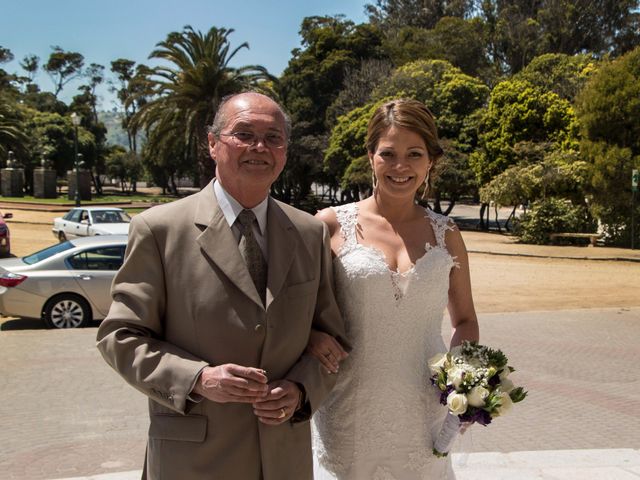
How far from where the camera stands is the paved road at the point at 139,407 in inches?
199

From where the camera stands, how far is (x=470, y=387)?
8.55 ft

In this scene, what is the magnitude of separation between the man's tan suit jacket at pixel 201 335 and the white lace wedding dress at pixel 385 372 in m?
0.66

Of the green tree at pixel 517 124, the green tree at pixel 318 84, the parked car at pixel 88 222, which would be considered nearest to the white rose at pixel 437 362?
the parked car at pixel 88 222

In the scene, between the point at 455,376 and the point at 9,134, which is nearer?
the point at 455,376

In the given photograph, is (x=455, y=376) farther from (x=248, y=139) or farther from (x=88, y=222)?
(x=88, y=222)

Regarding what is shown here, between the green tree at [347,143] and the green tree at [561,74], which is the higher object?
the green tree at [561,74]

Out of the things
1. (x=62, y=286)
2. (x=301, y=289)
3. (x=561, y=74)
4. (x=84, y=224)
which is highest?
(x=561, y=74)

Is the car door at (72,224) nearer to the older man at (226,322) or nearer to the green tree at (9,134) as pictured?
the older man at (226,322)

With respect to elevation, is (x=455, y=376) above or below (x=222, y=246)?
below

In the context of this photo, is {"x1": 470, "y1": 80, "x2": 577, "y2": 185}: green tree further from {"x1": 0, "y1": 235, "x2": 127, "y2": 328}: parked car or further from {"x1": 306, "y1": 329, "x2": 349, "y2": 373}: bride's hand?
{"x1": 306, "y1": 329, "x2": 349, "y2": 373}: bride's hand

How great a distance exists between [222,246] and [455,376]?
1.10 meters

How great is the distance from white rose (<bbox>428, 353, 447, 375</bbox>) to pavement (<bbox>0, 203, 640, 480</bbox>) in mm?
850

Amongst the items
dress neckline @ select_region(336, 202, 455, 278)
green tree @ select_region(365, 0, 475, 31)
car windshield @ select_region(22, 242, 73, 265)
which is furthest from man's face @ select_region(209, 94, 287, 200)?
green tree @ select_region(365, 0, 475, 31)

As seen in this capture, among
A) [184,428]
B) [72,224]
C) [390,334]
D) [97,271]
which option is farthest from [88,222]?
[184,428]
